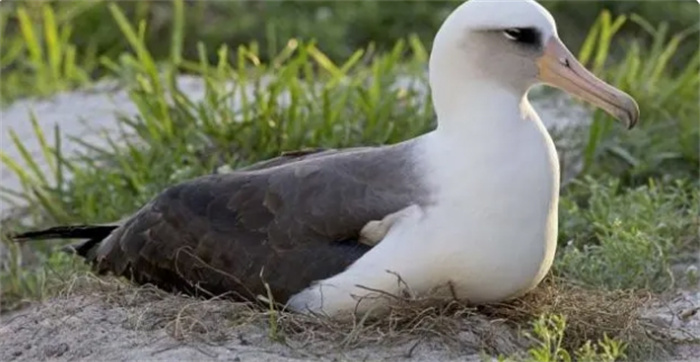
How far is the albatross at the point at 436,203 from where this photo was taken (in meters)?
4.77

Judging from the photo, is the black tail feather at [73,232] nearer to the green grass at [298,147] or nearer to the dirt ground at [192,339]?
the green grass at [298,147]

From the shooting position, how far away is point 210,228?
17.0ft

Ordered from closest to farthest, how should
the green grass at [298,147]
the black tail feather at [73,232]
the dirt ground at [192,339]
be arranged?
1. the dirt ground at [192,339]
2. the black tail feather at [73,232]
3. the green grass at [298,147]

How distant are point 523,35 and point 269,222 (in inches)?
32.3

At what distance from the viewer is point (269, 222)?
16.6 feet

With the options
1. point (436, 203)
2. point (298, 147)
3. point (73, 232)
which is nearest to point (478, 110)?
point (436, 203)

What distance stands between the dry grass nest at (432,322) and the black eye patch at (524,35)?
653 mm

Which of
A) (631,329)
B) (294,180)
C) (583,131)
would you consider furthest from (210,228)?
(583,131)

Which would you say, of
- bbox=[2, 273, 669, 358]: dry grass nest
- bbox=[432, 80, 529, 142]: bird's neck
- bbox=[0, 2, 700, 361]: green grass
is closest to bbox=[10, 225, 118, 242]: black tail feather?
bbox=[0, 2, 700, 361]: green grass

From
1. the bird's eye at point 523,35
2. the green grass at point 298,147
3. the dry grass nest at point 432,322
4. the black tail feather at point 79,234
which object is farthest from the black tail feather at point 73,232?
the bird's eye at point 523,35

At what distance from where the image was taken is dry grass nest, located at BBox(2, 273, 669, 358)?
477 centimetres

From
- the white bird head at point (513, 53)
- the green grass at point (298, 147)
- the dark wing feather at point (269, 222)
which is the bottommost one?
the green grass at point (298, 147)

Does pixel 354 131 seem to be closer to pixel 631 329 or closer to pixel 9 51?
pixel 631 329

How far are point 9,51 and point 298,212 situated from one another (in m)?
4.31
